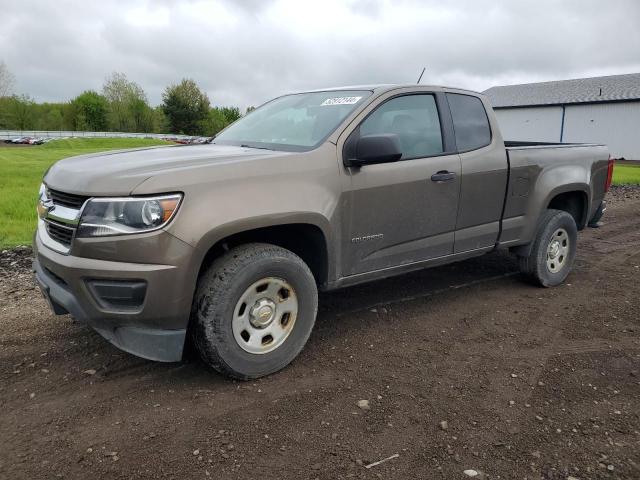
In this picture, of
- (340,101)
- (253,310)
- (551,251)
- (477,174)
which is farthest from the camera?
(551,251)

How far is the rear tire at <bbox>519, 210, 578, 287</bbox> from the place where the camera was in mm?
5211

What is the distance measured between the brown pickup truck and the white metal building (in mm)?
36708

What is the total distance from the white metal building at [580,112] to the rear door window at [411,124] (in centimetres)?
3682

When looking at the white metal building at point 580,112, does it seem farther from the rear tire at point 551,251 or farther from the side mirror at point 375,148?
the side mirror at point 375,148

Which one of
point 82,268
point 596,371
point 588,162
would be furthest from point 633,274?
point 82,268

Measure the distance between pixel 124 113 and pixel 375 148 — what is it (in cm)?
8022

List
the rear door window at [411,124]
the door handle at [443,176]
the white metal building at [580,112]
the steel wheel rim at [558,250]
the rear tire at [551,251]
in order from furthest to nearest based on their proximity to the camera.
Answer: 1. the white metal building at [580,112]
2. the steel wheel rim at [558,250]
3. the rear tire at [551,251]
4. the door handle at [443,176]
5. the rear door window at [411,124]

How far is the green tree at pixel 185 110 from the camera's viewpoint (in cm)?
7475

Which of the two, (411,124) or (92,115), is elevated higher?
(92,115)

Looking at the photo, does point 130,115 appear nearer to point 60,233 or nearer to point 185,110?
point 185,110

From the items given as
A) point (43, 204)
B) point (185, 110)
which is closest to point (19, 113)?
point (185, 110)

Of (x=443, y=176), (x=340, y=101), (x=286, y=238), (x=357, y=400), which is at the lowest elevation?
(x=357, y=400)

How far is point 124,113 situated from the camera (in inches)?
3004

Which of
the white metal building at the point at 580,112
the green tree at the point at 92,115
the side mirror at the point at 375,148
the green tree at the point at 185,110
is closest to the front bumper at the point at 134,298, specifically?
the side mirror at the point at 375,148
